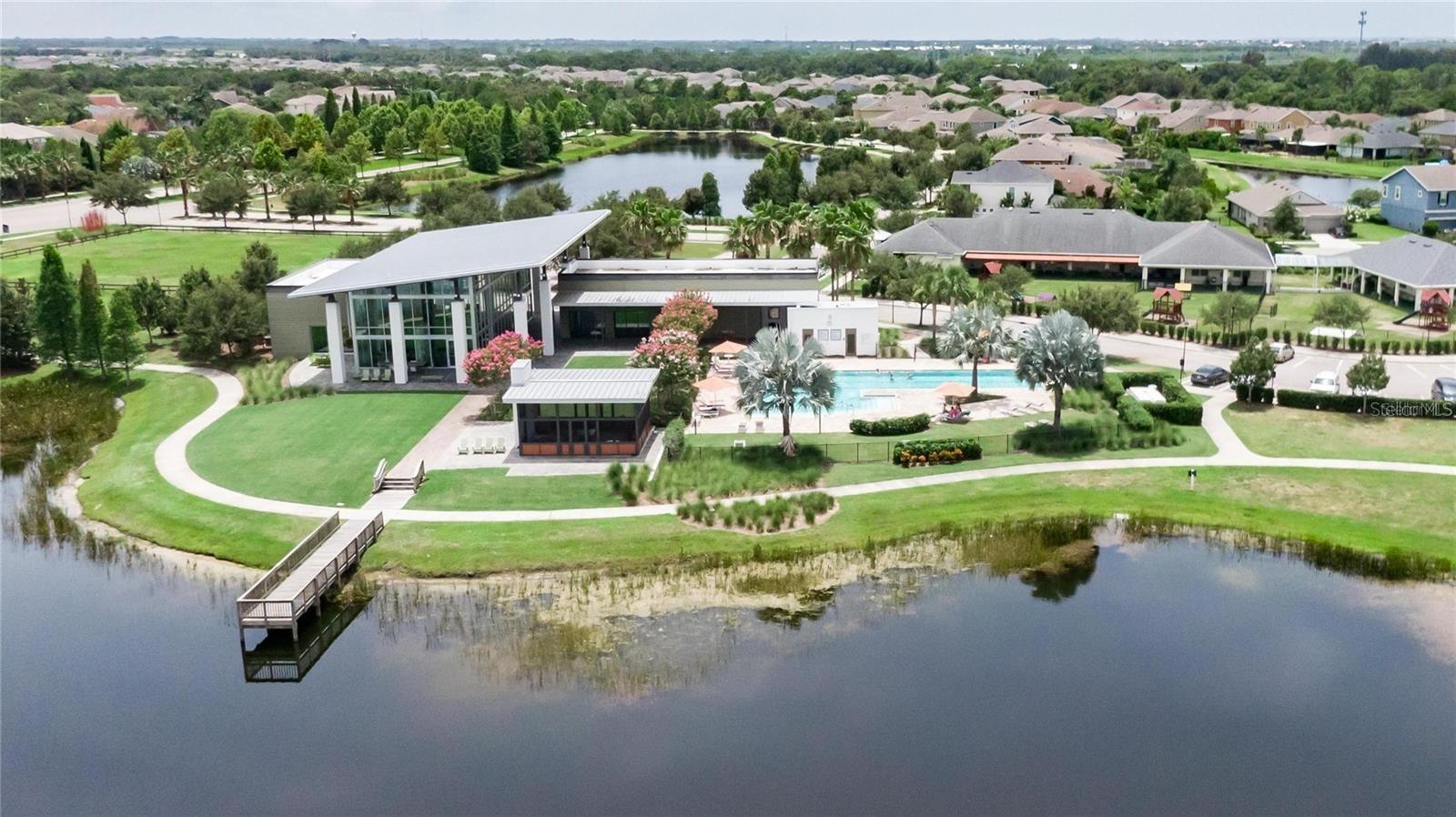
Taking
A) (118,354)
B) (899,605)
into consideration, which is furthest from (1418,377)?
(118,354)

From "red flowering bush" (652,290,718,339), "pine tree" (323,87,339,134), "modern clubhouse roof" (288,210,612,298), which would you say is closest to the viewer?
"modern clubhouse roof" (288,210,612,298)

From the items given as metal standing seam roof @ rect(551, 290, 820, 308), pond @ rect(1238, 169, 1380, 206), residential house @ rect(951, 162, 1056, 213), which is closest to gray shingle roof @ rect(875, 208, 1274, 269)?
metal standing seam roof @ rect(551, 290, 820, 308)

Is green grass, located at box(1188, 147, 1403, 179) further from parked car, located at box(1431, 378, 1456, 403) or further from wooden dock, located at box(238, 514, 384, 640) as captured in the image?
wooden dock, located at box(238, 514, 384, 640)

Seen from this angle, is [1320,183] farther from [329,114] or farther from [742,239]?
[329,114]

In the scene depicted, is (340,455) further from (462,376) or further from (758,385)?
(758,385)

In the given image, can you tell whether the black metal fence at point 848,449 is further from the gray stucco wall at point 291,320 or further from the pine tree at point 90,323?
the pine tree at point 90,323

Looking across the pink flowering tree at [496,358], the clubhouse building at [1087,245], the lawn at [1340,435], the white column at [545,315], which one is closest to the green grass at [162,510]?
the pink flowering tree at [496,358]

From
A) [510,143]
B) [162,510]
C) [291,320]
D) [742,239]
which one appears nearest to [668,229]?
[742,239]
